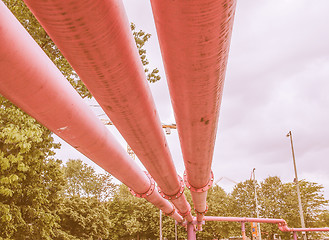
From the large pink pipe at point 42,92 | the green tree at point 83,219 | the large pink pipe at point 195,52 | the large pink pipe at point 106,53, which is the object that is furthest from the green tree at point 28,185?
the green tree at point 83,219

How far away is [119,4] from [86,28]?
0.17 metres

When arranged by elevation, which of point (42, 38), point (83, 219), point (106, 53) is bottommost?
point (83, 219)

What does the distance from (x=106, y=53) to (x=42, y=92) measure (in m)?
0.39

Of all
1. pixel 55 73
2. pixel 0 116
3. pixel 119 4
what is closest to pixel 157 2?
pixel 119 4

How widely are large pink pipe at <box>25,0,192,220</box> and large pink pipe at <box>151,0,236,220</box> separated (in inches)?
6.5

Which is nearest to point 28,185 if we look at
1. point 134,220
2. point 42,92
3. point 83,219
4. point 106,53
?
point 42,92

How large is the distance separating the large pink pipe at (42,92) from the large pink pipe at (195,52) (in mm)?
563

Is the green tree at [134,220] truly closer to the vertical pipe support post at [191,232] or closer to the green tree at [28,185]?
the green tree at [28,185]

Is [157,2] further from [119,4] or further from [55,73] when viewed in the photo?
[55,73]

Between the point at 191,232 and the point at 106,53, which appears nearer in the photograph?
the point at 106,53

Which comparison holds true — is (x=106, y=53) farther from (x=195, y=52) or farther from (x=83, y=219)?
(x=83, y=219)

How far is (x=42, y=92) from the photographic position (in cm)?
135

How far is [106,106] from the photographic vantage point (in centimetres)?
170

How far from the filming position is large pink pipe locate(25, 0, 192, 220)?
104 centimetres
